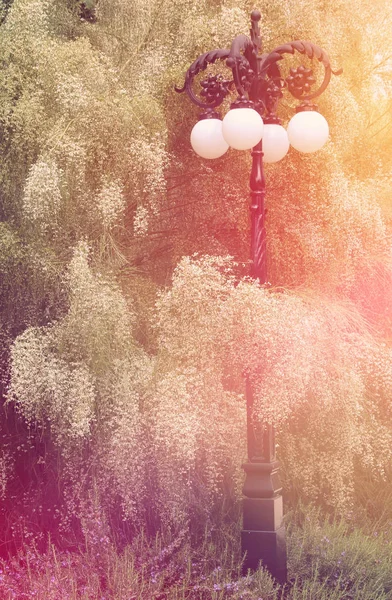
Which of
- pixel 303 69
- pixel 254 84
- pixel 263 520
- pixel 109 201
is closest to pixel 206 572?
pixel 263 520

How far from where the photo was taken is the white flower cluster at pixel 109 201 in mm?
8141

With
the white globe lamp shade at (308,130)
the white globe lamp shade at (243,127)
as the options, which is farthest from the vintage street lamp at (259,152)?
the white globe lamp shade at (243,127)

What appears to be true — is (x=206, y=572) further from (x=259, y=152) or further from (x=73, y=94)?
(x=73, y=94)

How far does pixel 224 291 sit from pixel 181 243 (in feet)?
8.07

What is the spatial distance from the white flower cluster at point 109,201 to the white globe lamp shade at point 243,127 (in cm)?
242

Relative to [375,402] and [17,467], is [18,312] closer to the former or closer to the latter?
[17,467]

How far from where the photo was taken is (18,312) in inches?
363

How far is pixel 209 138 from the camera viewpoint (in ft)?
21.1

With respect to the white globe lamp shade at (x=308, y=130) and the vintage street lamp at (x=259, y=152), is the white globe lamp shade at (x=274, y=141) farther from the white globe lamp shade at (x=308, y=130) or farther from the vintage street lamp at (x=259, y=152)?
the white globe lamp shade at (x=308, y=130)

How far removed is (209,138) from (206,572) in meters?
3.63

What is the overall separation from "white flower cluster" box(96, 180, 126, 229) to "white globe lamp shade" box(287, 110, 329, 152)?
2.46 meters

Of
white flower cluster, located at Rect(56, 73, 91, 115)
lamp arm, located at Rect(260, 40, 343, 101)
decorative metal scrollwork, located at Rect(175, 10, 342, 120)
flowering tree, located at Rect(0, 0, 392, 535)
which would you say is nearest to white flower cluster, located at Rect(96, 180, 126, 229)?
flowering tree, located at Rect(0, 0, 392, 535)

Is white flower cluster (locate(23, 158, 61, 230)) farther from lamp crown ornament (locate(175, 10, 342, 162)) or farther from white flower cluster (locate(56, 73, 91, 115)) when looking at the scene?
lamp crown ornament (locate(175, 10, 342, 162))

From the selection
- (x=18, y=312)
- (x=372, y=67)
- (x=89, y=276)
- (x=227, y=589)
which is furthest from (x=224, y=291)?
(x=372, y=67)
